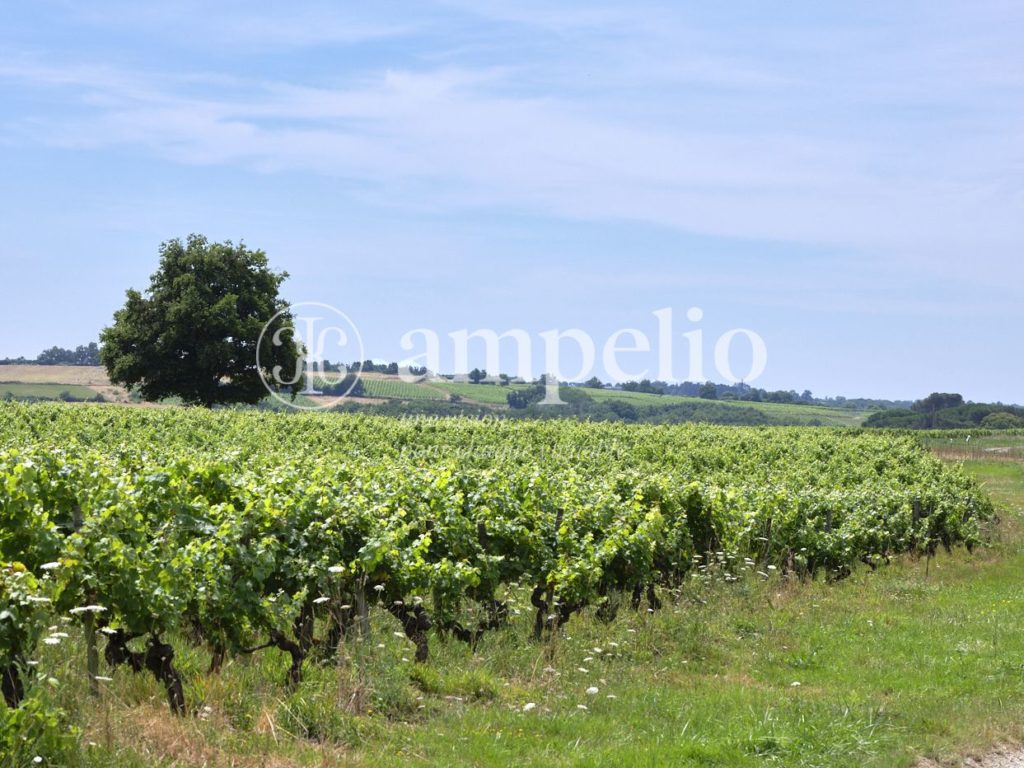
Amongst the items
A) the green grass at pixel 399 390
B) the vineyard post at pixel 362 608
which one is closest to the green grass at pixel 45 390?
the green grass at pixel 399 390

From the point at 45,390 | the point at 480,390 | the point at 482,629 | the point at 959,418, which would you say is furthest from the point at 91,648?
the point at 959,418

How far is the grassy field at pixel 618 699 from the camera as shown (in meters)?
7.27

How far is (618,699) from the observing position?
30.6 ft

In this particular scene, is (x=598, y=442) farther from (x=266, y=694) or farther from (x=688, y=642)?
(x=266, y=694)

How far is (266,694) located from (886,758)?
471 centimetres

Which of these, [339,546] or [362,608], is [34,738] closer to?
[362,608]

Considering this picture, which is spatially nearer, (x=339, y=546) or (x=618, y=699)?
(x=618, y=699)

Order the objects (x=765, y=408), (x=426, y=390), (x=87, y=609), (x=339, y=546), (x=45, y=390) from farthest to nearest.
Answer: (x=765, y=408)
(x=426, y=390)
(x=45, y=390)
(x=339, y=546)
(x=87, y=609)

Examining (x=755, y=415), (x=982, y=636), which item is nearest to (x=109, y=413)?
(x=982, y=636)

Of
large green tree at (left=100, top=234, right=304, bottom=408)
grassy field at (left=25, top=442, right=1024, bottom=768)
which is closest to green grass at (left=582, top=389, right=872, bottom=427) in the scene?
large green tree at (left=100, top=234, right=304, bottom=408)

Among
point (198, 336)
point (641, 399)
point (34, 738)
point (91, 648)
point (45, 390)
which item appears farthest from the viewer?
point (641, 399)

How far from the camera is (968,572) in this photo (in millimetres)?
20250

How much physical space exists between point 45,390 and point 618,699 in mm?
97898

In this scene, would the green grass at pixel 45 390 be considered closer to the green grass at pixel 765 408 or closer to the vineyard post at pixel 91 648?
the green grass at pixel 765 408
